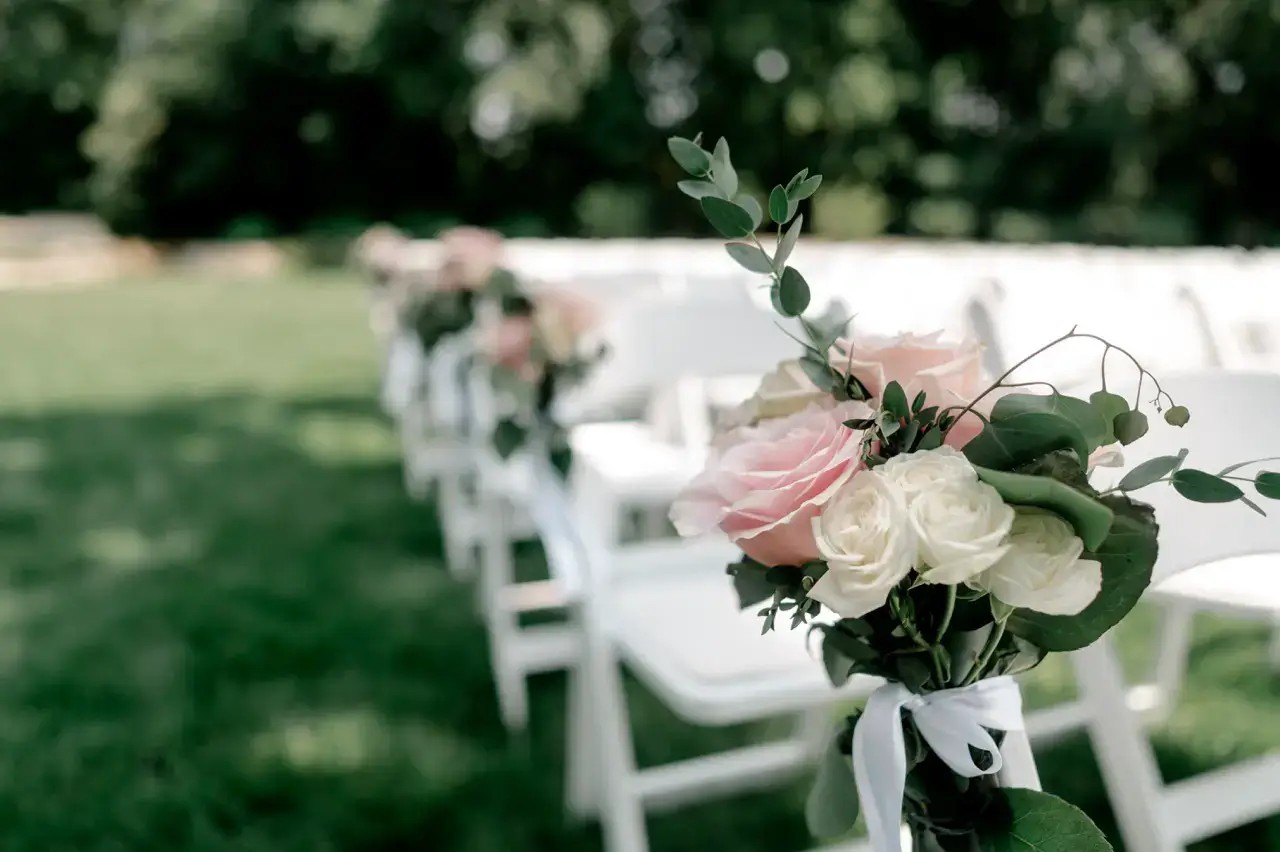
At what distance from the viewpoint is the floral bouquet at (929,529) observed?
2.50 feet

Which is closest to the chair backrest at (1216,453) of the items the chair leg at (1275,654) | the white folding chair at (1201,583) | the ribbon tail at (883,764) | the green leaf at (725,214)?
the white folding chair at (1201,583)

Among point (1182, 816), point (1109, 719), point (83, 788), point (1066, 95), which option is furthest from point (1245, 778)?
point (1066, 95)

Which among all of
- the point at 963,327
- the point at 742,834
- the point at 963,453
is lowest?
the point at 742,834

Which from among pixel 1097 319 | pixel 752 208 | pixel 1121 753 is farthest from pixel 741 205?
pixel 1097 319

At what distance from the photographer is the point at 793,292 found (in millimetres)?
848

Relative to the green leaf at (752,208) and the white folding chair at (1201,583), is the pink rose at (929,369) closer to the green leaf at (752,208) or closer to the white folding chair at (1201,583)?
the green leaf at (752,208)

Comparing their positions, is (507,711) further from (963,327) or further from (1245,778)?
(1245,778)

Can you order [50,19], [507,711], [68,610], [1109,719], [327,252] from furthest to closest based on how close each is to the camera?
[50,19], [327,252], [68,610], [507,711], [1109,719]

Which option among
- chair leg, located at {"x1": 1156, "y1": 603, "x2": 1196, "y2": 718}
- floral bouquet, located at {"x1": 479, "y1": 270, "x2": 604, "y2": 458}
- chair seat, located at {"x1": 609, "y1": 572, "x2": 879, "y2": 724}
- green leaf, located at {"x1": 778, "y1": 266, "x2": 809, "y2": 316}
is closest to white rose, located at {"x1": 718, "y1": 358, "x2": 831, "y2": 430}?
green leaf, located at {"x1": 778, "y1": 266, "x2": 809, "y2": 316}

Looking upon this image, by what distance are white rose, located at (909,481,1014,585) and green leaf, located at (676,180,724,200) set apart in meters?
0.27

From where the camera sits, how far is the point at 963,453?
82 centimetres

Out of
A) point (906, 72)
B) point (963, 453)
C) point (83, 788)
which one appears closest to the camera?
point (963, 453)

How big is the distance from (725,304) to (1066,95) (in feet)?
64.6

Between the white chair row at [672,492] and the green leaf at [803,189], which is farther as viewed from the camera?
the white chair row at [672,492]
